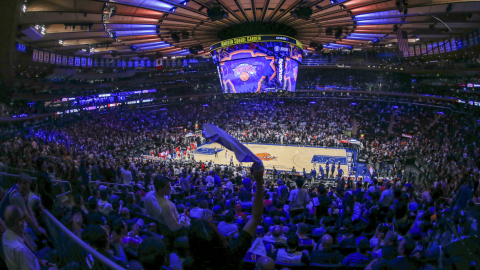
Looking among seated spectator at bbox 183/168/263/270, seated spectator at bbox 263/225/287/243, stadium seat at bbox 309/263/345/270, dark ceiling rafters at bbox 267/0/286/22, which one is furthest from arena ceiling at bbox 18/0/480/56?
seated spectator at bbox 183/168/263/270

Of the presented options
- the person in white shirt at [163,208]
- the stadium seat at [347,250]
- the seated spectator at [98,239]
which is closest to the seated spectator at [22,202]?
the seated spectator at [98,239]

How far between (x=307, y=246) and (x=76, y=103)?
140 ft

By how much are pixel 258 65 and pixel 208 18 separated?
5697mm

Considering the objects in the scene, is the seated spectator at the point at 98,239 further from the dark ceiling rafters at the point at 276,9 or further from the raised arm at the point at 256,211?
the dark ceiling rafters at the point at 276,9

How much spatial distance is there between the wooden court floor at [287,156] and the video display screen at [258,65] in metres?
6.93

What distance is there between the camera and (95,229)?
3422 millimetres

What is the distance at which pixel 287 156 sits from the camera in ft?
95.0

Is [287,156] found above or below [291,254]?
below

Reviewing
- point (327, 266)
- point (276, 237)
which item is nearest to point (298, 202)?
point (276, 237)

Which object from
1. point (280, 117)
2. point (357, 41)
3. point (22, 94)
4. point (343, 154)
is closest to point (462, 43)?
point (357, 41)

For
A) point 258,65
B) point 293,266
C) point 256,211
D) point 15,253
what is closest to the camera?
point 256,211

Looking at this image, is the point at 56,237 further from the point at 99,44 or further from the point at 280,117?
the point at 280,117

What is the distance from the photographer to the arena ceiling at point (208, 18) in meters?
13.9

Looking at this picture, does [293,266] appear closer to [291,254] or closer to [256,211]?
[291,254]
